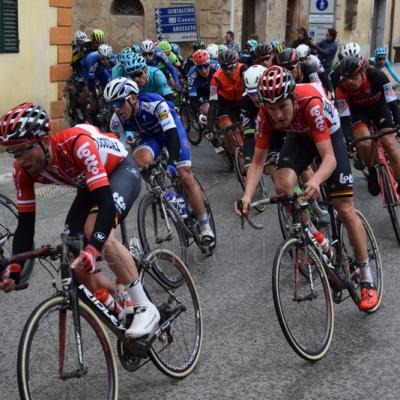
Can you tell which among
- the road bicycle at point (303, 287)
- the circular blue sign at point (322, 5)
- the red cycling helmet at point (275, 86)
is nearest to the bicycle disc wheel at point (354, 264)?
the road bicycle at point (303, 287)

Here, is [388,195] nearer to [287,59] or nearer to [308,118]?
[308,118]

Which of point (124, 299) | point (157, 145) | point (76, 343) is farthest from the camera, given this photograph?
point (157, 145)

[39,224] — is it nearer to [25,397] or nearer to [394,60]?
[25,397]

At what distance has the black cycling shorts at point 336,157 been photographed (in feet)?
17.5

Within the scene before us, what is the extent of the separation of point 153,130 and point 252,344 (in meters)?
2.42

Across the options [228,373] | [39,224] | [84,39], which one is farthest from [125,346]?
[84,39]

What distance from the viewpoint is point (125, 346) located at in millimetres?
4113

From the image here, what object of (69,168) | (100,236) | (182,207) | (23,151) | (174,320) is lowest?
(174,320)

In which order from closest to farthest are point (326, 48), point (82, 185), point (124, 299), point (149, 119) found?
point (124, 299) < point (82, 185) < point (149, 119) < point (326, 48)

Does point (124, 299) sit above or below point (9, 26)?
below

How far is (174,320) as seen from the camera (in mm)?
4570

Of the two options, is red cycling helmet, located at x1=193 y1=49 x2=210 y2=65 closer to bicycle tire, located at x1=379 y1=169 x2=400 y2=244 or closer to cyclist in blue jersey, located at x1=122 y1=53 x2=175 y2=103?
cyclist in blue jersey, located at x1=122 y1=53 x2=175 y2=103

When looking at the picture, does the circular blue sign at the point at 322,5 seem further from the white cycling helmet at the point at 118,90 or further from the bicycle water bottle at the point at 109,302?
the bicycle water bottle at the point at 109,302

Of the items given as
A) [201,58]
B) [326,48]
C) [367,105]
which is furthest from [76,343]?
[326,48]
